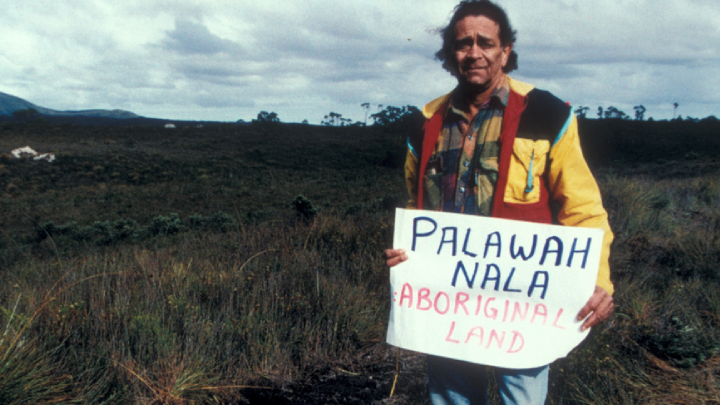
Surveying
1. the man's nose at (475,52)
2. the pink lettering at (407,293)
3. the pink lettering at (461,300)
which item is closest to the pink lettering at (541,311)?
the pink lettering at (461,300)

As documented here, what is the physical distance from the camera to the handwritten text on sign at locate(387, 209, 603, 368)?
1768 mm

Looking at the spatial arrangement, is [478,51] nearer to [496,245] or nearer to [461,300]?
[496,245]

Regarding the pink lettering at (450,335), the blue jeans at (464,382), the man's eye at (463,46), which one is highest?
the man's eye at (463,46)

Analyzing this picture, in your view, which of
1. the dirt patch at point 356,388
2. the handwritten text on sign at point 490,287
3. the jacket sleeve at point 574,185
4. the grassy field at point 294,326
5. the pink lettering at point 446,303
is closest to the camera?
the jacket sleeve at point 574,185

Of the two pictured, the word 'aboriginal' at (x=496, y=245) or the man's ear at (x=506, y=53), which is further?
the man's ear at (x=506, y=53)

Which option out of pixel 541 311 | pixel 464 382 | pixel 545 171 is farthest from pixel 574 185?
pixel 464 382

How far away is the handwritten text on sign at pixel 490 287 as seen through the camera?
177cm

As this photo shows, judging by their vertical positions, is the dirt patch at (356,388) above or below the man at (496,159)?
below

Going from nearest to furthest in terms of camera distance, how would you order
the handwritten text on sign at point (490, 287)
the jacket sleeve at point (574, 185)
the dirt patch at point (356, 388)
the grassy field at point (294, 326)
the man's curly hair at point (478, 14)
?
the jacket sleeve at point (574, 185) → the handwritten text on sign at point (490, 287) → the man's curly hair at point (478, 14) → the grassy field at point (294, 326) → the dirt patch at point (356, 388)

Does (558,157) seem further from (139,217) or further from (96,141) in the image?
(96,141)

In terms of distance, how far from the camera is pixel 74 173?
31.8 metres

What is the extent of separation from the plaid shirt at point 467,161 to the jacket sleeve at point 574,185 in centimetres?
21

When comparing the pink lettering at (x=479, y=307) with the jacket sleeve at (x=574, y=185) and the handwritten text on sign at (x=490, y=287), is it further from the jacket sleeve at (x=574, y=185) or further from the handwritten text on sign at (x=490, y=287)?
the jacket sleeve at (x=574, y=185)

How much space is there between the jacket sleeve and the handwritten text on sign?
46mm
